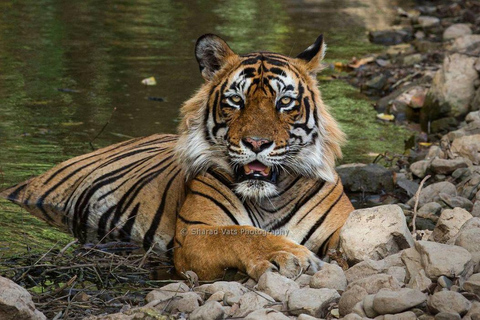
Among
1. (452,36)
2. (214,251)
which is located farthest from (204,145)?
(452,36)

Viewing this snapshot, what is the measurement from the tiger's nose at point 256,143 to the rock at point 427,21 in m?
12.3

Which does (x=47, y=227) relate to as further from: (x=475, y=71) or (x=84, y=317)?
(x=475, y=71)

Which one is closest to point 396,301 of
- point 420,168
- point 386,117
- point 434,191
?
point 434,191

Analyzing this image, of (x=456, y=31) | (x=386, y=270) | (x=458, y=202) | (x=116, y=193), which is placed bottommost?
(x=456, y=31)

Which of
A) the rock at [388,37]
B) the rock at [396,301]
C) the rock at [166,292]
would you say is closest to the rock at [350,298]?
the rock at [396,301]

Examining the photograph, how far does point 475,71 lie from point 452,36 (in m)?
5.15

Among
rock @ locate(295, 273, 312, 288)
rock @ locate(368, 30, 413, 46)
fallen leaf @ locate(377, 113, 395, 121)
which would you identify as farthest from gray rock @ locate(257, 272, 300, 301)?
rock @ locate(368, 30, 413, 46)

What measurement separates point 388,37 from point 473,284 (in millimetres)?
12023

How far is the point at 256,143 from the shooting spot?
4.75 meters

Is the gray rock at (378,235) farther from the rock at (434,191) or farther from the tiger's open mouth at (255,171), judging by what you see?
the rock at (434,191)

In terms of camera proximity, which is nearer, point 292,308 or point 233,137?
point 292,308

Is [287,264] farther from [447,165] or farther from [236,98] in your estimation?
[447,165]

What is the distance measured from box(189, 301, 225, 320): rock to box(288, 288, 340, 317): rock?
33 cm

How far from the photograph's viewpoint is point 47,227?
238 inches
